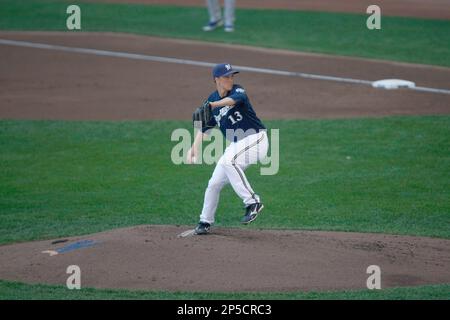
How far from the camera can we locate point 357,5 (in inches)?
1062

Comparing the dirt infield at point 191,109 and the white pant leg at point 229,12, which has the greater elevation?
the white pant leg at point 229,12

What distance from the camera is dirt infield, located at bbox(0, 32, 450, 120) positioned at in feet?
57.4

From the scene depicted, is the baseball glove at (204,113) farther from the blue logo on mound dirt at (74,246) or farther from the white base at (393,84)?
the white base at (393,84)

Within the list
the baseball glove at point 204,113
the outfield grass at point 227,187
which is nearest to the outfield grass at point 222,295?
the baseball glove at point 204,113

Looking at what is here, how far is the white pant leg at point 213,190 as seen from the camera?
33.0 feet

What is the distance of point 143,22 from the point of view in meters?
25.5

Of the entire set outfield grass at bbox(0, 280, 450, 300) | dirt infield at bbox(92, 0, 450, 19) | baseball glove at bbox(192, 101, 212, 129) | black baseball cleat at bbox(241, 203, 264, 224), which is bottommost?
outfield grass at bbox(0, 280, 450, 300)

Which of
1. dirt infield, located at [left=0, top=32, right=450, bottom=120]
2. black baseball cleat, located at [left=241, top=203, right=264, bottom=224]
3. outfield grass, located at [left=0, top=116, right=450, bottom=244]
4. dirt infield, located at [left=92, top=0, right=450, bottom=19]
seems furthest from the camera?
dirt infield, located at [left=92, top=0, right=450, bottom=19]

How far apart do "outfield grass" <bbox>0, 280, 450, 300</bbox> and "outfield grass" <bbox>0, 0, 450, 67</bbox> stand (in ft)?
43.0

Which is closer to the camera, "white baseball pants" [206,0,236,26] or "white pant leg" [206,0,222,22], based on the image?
"white baseball pants" [206,0,236,26]

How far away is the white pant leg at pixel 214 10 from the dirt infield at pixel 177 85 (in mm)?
1308

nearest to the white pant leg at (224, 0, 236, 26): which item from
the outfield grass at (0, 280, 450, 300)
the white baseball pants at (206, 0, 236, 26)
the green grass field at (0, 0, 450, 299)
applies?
the white baseball pants at (206, 0, 236, 26)

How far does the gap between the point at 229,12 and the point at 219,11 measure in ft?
2.31

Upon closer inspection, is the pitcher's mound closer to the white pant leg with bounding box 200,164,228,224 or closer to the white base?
the white pant leg with bounding box 200,164,228,224
